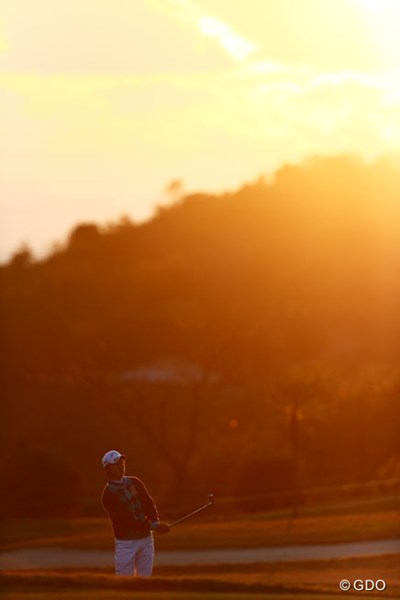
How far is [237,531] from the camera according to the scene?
3366 cm

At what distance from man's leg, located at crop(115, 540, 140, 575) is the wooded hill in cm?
2421

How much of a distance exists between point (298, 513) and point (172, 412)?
23.7 m

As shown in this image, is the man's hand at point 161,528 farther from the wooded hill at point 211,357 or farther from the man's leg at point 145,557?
the wooded hill at point 211,357

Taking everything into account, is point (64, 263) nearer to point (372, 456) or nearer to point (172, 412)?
point (172, 412)

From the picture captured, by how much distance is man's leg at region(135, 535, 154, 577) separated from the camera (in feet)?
55.6

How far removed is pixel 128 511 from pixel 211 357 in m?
43.3

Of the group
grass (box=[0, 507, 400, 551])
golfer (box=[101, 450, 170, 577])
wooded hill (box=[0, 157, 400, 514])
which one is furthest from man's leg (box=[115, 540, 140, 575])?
wooded hill (box=[0, 157, 400, 514])

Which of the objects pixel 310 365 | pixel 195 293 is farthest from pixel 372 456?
pixel 195 293

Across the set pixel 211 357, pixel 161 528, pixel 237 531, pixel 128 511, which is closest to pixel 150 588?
pixel 161 528

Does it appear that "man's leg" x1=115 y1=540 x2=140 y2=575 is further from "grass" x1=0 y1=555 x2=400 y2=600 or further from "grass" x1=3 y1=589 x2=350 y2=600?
"grass" x1=3 y1=589 x2=350 y2=600

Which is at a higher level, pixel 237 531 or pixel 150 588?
pixel 237 531

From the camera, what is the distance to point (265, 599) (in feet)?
53.7

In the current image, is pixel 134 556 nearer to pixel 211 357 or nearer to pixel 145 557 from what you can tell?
pixel 145 557

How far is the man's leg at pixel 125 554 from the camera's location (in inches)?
664
